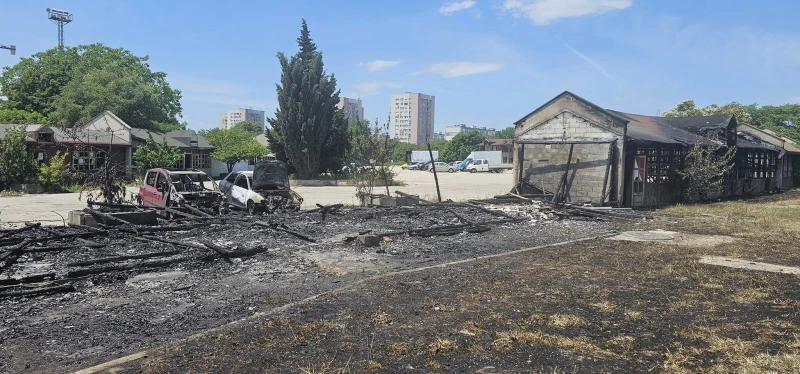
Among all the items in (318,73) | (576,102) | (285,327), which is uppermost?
(318,73)

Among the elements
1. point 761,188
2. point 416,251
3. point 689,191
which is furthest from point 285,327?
point 761,188

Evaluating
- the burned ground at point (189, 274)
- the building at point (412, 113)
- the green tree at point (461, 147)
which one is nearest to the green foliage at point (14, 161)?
the burned ground at point (189, 274)

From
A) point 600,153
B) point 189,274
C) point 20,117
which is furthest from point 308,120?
point 189,274

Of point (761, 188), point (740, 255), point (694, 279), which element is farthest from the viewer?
point (761, 188)

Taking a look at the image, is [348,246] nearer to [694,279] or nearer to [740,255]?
[694,279]

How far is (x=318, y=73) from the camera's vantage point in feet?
121

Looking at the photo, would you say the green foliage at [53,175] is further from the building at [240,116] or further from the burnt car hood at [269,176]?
the building at [240,116]

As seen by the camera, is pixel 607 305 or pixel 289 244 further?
pixel 289 244

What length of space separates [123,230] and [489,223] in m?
8.54

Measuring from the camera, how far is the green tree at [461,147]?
3691 inches

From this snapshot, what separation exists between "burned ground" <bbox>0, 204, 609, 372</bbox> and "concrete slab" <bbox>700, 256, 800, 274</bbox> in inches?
127

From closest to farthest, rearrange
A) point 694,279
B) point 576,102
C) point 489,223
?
point 694,279
point 489,223
point 576,102

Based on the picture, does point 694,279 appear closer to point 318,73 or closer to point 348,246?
point 348,246

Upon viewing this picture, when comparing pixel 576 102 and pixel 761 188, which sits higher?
pixel 576 102
